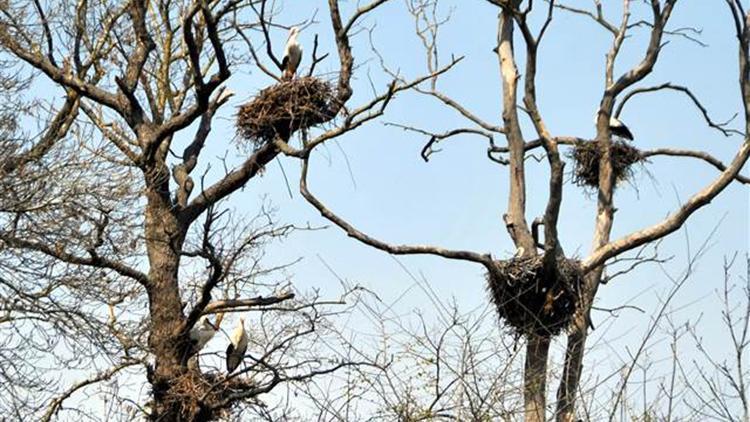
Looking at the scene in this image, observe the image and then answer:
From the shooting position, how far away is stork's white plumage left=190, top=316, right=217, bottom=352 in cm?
1245

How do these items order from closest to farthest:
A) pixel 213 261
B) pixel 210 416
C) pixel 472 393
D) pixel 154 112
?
pixel 472 393, pixel 213 261, pixel 210 416, pixel 154 112

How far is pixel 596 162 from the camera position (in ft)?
45.4

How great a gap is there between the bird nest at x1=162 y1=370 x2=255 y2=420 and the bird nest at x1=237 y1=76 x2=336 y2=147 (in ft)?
7.25

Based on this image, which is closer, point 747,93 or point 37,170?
point 37,170

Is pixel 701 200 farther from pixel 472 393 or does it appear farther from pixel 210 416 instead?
pixel 210 416

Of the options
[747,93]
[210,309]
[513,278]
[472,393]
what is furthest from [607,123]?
[472,393]

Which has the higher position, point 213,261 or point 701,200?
point 701,200

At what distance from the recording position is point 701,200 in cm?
1163

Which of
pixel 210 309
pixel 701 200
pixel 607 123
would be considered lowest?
pixel 210 309

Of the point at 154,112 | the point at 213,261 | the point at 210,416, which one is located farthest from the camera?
the point at 154,112

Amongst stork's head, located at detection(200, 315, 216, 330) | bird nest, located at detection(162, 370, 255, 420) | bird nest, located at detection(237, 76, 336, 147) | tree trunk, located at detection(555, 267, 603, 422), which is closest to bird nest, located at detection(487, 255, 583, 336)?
tree trunk, located at detection(555, 267, 603, 422)

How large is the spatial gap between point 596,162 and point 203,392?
187 inches

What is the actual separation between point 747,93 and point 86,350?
6222 millimetres

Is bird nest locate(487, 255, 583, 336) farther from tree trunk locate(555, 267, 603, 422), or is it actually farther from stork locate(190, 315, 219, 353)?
stork locate(190, 315, 219, 353)
